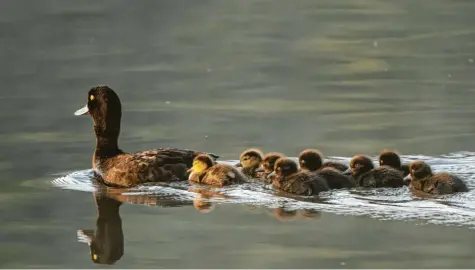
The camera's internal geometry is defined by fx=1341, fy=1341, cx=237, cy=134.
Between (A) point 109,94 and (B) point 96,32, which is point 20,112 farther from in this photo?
(B) point 96,32

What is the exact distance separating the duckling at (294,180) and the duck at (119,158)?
81cm

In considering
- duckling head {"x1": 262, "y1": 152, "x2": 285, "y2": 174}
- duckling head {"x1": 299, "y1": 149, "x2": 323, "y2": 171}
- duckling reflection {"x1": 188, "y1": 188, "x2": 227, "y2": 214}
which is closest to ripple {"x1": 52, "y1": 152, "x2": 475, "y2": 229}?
duckling reflection {"x1": 188, "y1": 188, "x2": 227, "y2": 214}

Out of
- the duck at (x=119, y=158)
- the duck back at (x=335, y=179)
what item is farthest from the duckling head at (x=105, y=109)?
the duck back at (x=335, y=179)

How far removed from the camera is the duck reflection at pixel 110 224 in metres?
7.98

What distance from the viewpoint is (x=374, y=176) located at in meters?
9.05

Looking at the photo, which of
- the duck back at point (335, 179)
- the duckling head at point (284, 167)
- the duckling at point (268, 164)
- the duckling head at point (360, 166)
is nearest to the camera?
the duck back at point (335, 179)

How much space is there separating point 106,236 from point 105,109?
2021mm

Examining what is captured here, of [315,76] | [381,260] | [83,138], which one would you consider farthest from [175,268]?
[315,76]

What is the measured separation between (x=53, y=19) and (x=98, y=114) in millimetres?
10593

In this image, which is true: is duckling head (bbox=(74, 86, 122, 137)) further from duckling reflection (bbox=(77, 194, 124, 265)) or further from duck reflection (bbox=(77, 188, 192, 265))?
duckling reflection (bbox=(77, 194, 124, 265))

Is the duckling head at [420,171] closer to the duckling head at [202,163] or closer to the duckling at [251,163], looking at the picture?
the duckling at [251,163]

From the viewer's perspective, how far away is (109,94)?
33.3 feet

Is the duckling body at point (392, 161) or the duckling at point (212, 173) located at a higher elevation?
the duckling body at point (392, 161)

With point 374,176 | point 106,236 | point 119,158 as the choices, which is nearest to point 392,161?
point 374,176
